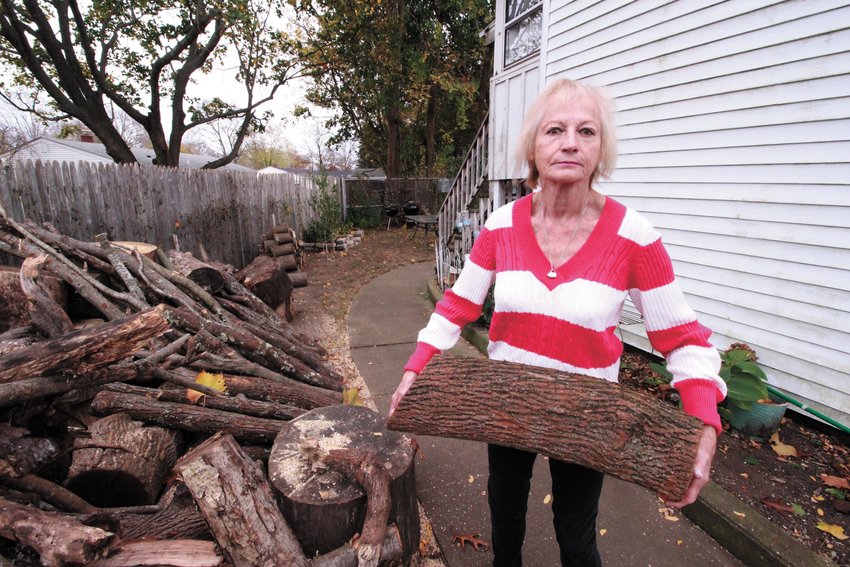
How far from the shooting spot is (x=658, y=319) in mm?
1214

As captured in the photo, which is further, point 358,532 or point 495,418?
point 358,532

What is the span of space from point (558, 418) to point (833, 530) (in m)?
1.96

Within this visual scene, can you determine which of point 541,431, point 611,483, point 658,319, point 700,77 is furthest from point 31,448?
point 700,77

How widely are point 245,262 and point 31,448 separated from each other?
264 inches

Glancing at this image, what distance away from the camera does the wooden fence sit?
471 centimetres

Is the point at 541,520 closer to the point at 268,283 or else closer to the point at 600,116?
the point at 600,116

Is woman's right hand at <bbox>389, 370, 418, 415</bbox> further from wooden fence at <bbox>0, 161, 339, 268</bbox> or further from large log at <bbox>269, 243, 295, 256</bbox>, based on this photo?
large log at <bbox>269, 243, 295, 256</bbox>

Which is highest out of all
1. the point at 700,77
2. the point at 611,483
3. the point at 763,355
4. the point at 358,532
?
the point at 700,77

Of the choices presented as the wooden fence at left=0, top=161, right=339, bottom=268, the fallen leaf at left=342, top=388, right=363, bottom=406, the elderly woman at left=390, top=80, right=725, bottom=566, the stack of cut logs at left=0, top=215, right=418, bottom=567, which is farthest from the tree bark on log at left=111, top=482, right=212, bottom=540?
the wooden fence at left=0, top=161, right=339, bottom=268

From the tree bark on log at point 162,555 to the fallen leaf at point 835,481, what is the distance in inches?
126

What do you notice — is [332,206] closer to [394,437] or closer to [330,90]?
[330,90]

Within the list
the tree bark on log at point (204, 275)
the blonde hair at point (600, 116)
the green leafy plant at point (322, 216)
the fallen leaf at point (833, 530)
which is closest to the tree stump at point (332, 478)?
the blonde hair at point (600, 116)

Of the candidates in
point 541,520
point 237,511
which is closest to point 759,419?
point 541,520

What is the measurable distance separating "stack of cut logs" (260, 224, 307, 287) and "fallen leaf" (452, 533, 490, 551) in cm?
571
